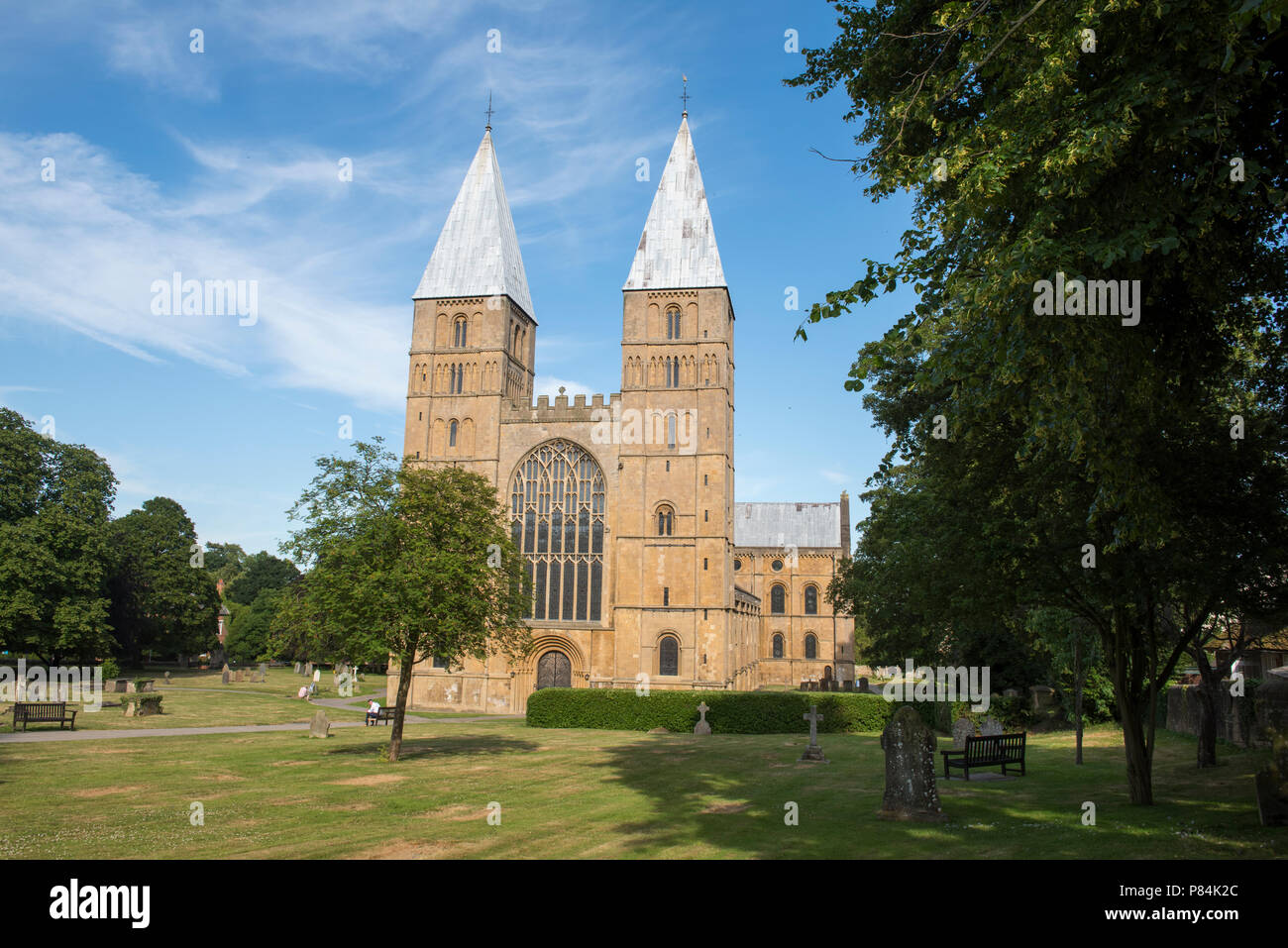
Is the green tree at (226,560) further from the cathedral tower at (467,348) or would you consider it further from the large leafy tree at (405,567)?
the large leafy tree at (405,567)

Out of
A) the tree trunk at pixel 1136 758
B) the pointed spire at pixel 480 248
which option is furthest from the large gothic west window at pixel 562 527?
the tree trunk at pixel 1136 758

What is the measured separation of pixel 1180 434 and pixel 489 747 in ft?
62.6

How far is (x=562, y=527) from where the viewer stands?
44406 millimetres

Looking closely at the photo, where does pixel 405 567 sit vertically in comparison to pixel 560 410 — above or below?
below

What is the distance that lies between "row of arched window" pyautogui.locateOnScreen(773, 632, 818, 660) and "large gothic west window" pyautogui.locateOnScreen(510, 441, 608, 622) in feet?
97.2

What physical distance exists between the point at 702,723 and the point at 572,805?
17926 mm

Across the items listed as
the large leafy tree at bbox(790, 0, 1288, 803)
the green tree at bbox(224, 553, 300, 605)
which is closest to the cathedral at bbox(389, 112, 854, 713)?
the large leafy tree at bbox(790, 0, 1288, 803)

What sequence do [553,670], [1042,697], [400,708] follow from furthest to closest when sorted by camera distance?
[553,670]
[1042,697]
[400,708]

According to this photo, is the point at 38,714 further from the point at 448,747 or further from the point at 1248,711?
the point at 1248,711

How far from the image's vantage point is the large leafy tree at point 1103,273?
7.77 m

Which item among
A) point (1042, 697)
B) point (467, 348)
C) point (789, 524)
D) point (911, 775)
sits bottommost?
point (1042, 697)

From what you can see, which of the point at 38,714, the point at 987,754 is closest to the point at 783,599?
the point at 987,754

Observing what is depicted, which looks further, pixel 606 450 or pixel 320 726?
pixel 606 450

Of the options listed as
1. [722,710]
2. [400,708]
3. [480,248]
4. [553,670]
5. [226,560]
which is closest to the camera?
[400,708]
